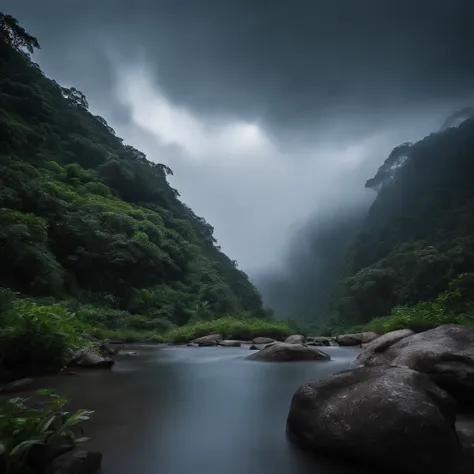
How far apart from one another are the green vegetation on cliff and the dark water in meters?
2.89

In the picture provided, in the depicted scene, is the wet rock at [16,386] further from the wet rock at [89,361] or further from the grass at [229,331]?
the grass at [229,331]

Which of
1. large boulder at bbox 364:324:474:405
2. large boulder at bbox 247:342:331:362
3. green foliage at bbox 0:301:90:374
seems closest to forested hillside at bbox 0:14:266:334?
green foliage at bbox 0:301:90:374

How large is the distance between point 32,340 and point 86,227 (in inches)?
841

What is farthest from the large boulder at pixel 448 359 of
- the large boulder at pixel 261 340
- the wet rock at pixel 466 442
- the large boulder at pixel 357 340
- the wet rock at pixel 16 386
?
the large boulder at pixel 261 340

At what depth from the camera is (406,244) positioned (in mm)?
52250

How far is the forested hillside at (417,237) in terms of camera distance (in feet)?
125

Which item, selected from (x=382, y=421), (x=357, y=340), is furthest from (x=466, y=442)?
(x=357, y=340)

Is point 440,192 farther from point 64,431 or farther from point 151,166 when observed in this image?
point 64,431

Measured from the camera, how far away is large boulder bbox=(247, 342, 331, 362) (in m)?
10.7

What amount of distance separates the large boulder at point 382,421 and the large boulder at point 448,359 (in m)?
1.43

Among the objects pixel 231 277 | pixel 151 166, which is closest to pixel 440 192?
pixel 231 277

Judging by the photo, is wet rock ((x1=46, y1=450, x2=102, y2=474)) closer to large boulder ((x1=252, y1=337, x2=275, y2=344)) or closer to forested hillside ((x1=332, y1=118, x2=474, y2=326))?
large boulder ((x1=252, y1=337, x2=275, y2=344))

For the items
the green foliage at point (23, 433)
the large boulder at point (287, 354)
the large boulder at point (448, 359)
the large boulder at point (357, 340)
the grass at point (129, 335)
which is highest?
the grass at point (129, 335)

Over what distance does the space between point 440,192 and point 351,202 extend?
60724mm
